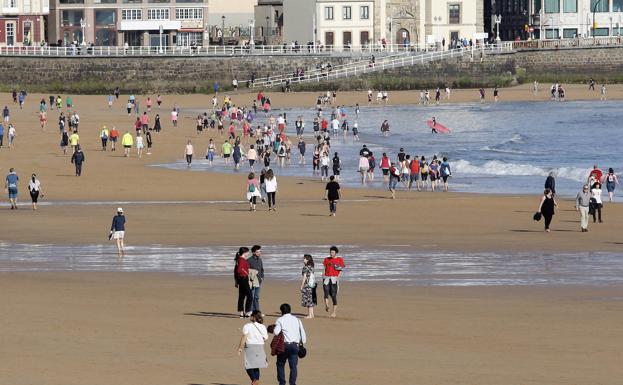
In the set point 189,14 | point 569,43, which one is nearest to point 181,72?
point 189,14

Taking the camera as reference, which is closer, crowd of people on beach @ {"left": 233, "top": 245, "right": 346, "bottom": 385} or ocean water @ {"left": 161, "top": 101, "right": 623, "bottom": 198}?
crowd of people on beach @ {"left": 233, "top": 245, "right": 346, "bottom": 385}

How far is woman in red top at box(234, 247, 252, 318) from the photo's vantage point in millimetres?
22641

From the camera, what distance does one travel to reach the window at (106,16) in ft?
362

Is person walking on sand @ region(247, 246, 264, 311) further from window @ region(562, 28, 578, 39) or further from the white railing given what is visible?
window @ region(562, 28, 578, 39)

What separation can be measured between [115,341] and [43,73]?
270 ft

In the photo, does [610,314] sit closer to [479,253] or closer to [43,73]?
[479,253]

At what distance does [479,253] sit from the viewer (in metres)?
31.0

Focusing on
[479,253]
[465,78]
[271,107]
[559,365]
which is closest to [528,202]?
[479,253]

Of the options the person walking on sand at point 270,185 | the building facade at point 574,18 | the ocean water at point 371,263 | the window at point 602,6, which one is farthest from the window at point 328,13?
the ocean water at point 371,263

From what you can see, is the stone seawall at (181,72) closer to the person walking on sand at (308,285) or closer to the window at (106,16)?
the window at (106,16)

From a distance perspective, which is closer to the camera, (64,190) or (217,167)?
(64,190)

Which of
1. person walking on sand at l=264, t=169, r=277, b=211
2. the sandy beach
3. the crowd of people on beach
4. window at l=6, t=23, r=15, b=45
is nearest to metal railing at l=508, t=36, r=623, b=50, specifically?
window at l=6, t=23, r=15, b=45

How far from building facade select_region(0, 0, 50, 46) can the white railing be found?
7.37 meters

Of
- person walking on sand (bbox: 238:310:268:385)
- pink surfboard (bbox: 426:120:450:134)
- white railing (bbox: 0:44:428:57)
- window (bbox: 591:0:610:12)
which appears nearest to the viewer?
person walking on sand (bbox: 238:310:268:385)
